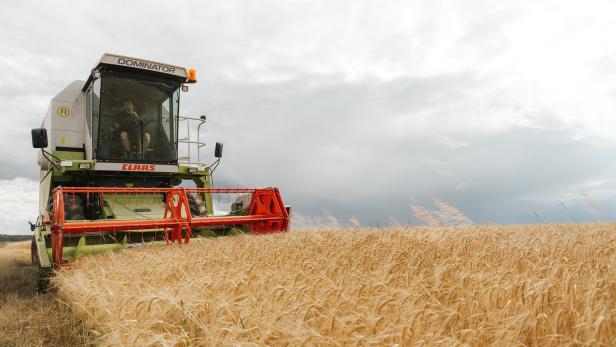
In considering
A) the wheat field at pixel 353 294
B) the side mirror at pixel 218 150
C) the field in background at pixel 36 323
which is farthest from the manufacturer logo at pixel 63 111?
the wheat field at pixel 353 294

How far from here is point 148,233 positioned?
266 inches

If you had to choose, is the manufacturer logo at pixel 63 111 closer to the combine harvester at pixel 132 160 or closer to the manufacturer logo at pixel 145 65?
the combine harvester at pixel 132 160

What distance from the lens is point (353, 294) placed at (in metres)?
2.96

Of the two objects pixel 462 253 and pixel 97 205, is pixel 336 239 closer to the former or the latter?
pixel 462 253

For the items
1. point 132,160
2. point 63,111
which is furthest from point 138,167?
point 63,111

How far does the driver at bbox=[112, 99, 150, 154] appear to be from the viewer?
797 cm

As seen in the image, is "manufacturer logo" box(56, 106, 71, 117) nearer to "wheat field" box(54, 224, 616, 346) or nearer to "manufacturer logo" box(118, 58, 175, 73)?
"manufacturer logo" box(118, 58, 175, 73)

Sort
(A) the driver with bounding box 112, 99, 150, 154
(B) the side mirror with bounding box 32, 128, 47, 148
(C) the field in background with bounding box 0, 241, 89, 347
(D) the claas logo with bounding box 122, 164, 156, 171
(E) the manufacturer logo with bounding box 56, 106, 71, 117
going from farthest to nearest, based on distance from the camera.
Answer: (E) the manufacturer logo with bounding box 56, 106, 71, 117, (A) the driver with bounding box 112, 99, 150, 154, (D) the claas logo with bounding box 122, 164, 156, 171, (B) the side mirror with bounding box 32, 128, 47, 148, (C) the field in background with bounding box 0, 241, 89, 347

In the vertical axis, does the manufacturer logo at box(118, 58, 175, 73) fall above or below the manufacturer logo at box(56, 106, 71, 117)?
above

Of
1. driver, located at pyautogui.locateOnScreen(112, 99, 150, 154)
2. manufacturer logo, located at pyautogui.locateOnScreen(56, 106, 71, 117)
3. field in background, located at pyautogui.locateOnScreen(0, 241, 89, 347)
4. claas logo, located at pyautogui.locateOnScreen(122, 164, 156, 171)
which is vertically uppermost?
manufacturer logo, located at pyautogui.locateOnScreen(56, 106, 71, 117)

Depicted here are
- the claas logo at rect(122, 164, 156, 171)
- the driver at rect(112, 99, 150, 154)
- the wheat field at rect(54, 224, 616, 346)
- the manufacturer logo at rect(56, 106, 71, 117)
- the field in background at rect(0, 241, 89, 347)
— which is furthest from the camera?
the manufacturer logo at rect(56, 106, 71, 117)

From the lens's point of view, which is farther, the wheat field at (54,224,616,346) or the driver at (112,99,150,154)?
the driver at (112,99,150,154)

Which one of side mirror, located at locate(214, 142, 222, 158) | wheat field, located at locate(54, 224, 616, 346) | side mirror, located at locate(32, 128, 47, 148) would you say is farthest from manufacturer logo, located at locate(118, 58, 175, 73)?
wheat field, located at locate(54, 224, 616, 346)

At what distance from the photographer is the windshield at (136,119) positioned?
7824 millimetres
